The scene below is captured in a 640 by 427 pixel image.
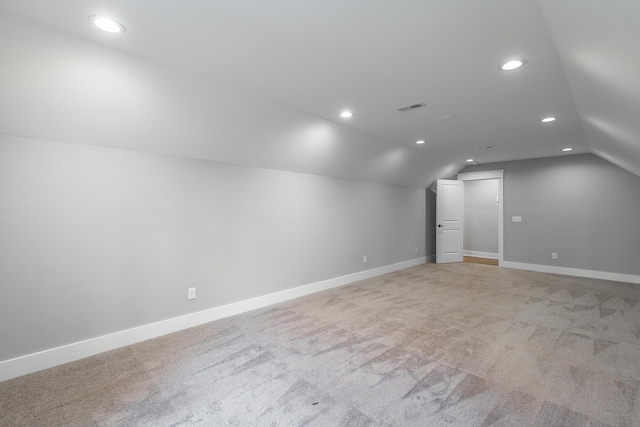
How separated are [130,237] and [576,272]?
7668 mm

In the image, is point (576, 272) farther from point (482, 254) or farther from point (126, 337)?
point (126, 337)

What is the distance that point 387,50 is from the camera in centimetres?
212

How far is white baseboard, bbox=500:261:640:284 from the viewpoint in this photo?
208 inches

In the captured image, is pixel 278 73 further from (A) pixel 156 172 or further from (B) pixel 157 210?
(B) pixel 157 210

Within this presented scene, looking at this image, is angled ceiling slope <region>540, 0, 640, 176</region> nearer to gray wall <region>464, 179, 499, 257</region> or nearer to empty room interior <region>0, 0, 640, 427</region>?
Answer: empty room interior <region>0, 0, 640, 427</region>

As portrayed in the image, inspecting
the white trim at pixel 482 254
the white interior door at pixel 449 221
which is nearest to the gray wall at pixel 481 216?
the white trim at pixel 482 254

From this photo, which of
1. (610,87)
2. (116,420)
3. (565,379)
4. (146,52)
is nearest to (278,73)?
(146,52)

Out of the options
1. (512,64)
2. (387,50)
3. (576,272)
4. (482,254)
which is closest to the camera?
(387,50)

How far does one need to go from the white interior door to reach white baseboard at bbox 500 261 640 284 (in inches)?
42.5

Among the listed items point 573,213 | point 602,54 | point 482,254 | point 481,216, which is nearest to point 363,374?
point 602,54

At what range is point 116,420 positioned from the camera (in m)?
1.84

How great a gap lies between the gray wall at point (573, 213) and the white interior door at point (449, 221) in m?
0.98

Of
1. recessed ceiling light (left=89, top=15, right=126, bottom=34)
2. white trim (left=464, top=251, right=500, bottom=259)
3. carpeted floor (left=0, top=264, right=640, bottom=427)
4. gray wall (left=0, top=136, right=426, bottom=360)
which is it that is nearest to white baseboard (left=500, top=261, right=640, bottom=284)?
white trim (left=464, top=251, right=500, bottom=259)

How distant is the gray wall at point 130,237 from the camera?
238 centimetres
